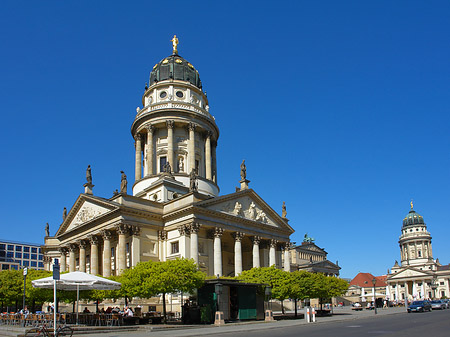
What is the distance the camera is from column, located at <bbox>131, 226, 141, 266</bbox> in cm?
4892

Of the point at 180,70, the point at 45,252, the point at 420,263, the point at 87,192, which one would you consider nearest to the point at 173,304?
the point at 87,192

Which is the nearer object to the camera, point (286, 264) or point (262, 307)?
point (262, 307)

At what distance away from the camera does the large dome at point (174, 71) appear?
7175cm

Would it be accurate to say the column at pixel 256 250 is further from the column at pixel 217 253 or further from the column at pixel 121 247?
the column at pixel 121 247

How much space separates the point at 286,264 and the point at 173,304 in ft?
66.2

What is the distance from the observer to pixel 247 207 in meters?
57.8

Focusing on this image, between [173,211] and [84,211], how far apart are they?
13.2 meters

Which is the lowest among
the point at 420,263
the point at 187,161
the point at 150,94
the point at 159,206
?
the point at 420,263

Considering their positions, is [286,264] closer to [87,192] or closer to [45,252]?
[87,192]

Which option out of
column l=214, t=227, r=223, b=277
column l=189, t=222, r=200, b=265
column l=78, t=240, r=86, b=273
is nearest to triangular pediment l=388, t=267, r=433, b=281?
column l=214, t=227, r=223, b=277

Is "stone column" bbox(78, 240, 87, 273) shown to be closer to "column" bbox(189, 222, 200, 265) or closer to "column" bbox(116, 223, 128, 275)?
"column" bbox(116, 223, 128, 275)

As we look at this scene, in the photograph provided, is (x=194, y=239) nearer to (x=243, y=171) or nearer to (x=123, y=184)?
(x=123, y=184)

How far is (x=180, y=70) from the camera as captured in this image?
72.4 metres

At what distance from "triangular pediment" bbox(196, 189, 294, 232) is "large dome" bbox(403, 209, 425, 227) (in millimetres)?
141931
